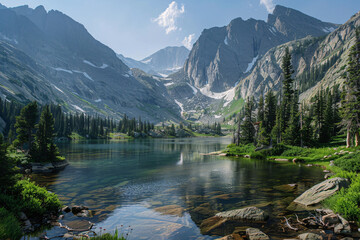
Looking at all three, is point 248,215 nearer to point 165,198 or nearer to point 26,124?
point 165,198

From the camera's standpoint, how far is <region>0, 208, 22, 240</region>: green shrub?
33.8 ft

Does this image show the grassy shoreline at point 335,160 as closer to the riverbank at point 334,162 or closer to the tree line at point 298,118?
the riverbank at point 334,162

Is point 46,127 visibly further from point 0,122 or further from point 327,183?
point 0,122

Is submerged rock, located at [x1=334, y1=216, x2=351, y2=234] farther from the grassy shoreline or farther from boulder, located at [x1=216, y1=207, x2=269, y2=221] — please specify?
boulder, located at [x1=216, y1=207, x2=269, y2=221]

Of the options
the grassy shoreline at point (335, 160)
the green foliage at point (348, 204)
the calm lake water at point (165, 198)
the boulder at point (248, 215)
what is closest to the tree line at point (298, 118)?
the grassy shoreline at point (335, 160)

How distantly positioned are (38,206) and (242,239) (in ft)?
50.6

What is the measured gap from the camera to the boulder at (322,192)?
61.8ft

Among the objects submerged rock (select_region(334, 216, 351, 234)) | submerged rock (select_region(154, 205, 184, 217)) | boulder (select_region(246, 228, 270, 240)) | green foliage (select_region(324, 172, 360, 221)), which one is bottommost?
submerged rock (select_region(154, 205, 184, 217))

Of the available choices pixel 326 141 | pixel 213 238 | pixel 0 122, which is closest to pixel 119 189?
pixel 213 238

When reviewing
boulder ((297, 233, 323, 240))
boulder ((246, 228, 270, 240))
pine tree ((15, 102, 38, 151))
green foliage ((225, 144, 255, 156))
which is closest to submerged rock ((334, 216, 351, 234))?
boulder ((297, 233, 323, 240))

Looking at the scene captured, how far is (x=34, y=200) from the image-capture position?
55.0 feet

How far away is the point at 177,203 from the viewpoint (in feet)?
71.2

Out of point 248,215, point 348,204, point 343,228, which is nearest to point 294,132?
point 348,204

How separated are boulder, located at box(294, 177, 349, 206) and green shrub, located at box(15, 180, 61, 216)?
2241 centimetres
